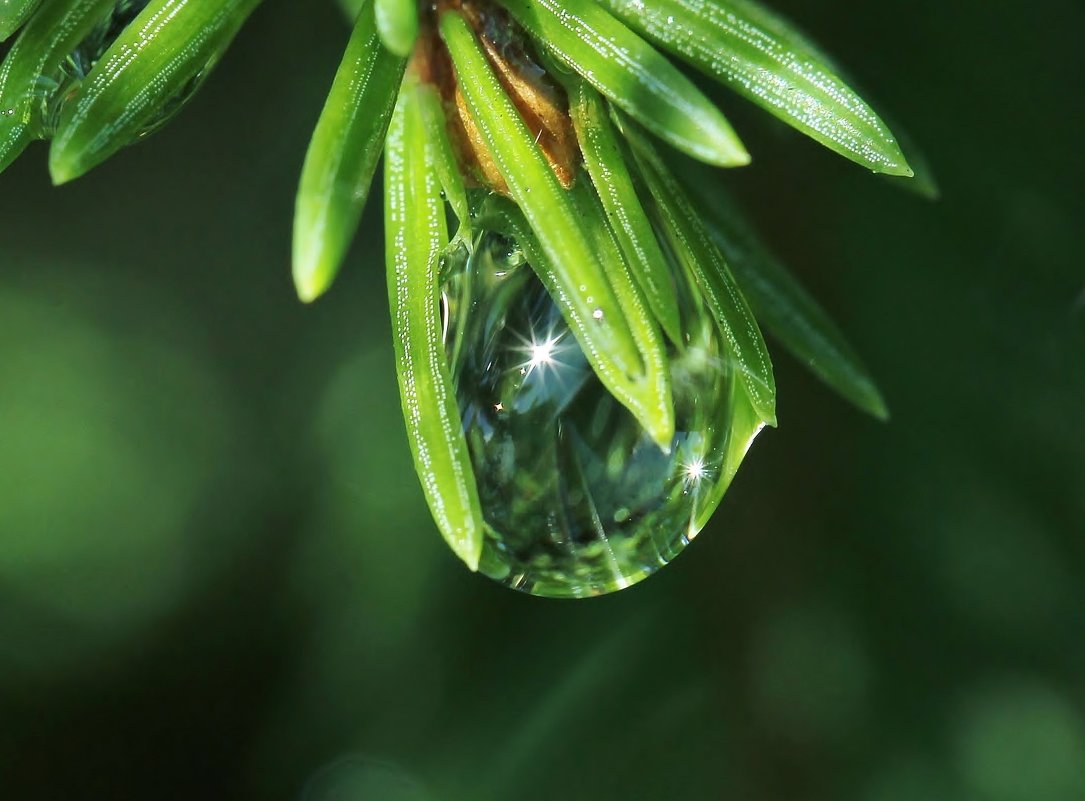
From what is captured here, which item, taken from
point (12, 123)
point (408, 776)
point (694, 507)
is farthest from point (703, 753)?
point (12, 123)

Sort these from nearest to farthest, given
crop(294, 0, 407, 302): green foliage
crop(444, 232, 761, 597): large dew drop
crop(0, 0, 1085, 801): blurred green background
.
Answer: crop(294, 0, 407, 302): green foliage
crop(444, 232, 761, 597): large dew drop
crop(0, 0, 1085, 801): blurred green background

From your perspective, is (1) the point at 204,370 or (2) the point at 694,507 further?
(1) the point at 204,370

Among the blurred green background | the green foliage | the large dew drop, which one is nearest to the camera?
the green foliage

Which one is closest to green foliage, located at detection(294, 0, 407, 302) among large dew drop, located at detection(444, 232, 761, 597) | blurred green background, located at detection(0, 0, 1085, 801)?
large dew drop, located at detection(444, 232, 761, 597)

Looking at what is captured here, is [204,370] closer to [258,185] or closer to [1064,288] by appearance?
[258,185]

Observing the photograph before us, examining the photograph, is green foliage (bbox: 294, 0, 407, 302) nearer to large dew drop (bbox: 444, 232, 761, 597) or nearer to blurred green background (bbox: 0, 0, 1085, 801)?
large dew drop (bbox: 444, 232, 761, 597)

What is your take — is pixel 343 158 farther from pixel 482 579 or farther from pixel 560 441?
pixel 482 579

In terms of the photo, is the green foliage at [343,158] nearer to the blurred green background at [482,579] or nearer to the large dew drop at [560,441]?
the large dew drop at [560,441]
